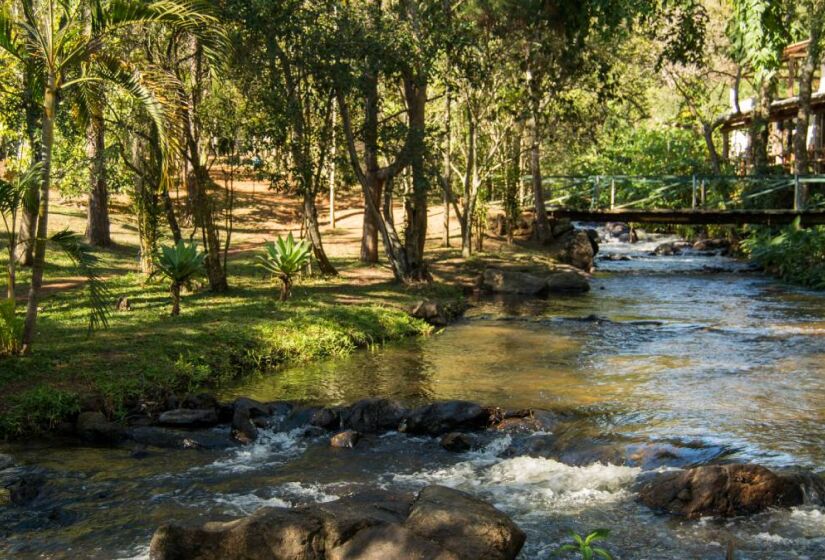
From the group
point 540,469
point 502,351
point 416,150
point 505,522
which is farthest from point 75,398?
point 416,150

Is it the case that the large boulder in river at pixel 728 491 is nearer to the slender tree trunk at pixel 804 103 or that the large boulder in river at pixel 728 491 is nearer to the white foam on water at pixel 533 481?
the white foam on water at pixel 533 481

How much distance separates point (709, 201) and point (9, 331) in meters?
24.6

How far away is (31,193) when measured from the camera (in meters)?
10.1

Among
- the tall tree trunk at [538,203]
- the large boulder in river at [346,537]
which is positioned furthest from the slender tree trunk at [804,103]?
the large boulder in river at [346,537]

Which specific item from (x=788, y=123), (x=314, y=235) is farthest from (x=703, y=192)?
(x=788, y=123)

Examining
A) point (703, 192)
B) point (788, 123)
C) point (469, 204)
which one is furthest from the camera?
point (788, 123)

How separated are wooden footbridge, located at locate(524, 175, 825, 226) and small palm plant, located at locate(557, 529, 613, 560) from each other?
21031mm

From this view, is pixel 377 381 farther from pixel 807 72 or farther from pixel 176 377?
pixel 807 72

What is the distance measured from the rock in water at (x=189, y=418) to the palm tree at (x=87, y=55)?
2.17m

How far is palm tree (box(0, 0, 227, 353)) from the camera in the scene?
10.2 metres

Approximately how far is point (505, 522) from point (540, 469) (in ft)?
8.11

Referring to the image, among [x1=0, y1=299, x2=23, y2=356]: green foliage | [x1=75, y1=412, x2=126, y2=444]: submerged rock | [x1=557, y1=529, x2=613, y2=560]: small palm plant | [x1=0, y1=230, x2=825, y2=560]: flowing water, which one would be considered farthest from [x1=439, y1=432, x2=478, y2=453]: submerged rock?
[x1=0, y1=299, x2=23, y2=356]: green foliage

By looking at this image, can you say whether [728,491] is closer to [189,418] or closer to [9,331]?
[189,418]

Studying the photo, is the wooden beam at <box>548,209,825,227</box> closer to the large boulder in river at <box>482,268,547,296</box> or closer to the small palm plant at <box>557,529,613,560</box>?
the large boulder in river at <box>482,268,547,296</box>
